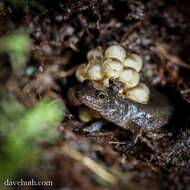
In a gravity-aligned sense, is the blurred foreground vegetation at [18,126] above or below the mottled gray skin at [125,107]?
above

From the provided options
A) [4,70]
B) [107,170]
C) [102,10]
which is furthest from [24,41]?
[102,10]

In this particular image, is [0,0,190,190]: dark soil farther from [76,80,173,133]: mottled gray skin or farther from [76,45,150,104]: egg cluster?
[76,45,150,104]: egg cluster

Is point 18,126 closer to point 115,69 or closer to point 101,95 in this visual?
point 101,95

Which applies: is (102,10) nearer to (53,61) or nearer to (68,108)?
(53,61)

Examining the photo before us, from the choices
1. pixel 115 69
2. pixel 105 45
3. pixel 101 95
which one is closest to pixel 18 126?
pixel 101 95

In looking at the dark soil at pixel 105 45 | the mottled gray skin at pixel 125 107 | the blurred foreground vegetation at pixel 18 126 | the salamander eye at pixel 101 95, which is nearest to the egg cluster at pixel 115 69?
the mottled gray skin at pixel 125 107

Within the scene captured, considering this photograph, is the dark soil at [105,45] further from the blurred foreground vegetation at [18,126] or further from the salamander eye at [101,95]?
the salamander eye at [101,95]
